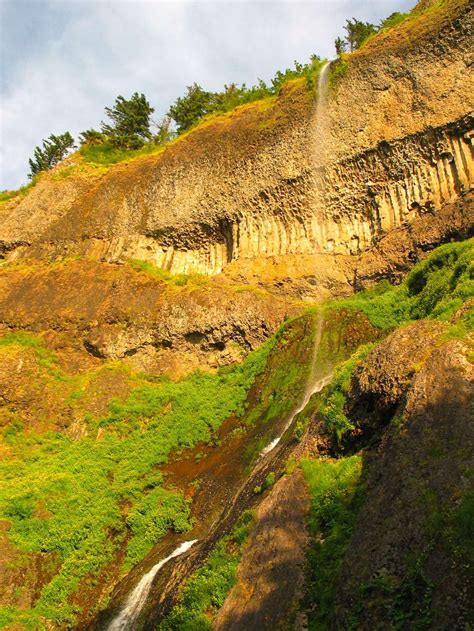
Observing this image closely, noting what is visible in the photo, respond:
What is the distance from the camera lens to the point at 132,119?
4012 centimetres

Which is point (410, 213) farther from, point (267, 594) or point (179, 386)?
point (267, 594)

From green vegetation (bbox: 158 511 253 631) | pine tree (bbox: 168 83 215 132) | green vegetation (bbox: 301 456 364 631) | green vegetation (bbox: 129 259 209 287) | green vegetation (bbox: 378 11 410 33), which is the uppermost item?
pine tree (bbox: 168 83 215 132)

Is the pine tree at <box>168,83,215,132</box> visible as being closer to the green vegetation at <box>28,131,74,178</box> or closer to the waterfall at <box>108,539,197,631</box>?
the green vegetation at <box>28,131,74,178</box>

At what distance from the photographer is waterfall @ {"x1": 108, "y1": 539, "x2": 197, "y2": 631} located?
1085 cm

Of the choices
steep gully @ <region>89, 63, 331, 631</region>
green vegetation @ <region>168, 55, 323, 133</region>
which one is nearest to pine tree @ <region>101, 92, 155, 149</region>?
green vegetation @ <region>168, 55, 323, 133</region>

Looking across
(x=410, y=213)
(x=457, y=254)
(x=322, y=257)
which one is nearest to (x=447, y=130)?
(x=410, y=213)

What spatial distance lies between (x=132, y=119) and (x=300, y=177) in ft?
64.7

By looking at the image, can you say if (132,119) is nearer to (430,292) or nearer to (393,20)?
(393,20)

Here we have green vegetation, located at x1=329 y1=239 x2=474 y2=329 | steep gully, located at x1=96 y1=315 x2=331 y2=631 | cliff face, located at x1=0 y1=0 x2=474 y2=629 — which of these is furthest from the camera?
green vegetation, located at x1=329 y1=239 x2=474 y2=329

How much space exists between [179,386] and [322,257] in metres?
9.26

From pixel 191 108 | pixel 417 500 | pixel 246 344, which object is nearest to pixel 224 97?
pixel 191 108

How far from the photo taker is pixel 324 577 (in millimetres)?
7363

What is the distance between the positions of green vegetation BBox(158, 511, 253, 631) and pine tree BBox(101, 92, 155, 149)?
3496 cm

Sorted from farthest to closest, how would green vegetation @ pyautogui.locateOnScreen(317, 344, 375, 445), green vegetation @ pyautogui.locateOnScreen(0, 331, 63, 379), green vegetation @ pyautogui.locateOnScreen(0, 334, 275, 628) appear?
green vegetation @ pyautogui.locateOnScreen(0, 331, 63, 379) < green vegetation @ pyautogui.locateOnScreen(0, 334, 275, 628) < green vegetation @ pyautogui.locateOnScreen(317, 344, 375, 445)
